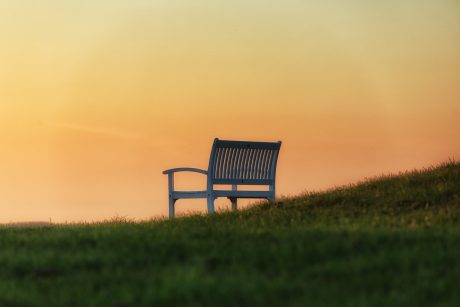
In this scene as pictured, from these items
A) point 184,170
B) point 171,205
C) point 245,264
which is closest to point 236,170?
point 184,170

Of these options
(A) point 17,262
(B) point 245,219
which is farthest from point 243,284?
→ (B) point 245,219

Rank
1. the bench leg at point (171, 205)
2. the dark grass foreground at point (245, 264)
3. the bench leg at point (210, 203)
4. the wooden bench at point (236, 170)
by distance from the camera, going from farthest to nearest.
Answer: the bench leg at point (171, 205)
the wooden bench at point (236, 170)
the bench leg at point (210, 203)
the dark grass foreground at point (245, 264)

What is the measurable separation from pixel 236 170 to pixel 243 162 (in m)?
0.26

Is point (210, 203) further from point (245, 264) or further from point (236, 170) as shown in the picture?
point (245, 264)

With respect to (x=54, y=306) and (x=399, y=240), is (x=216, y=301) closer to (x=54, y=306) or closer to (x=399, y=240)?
(x=54, y=306)

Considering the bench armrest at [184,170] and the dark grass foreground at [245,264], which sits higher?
the bench armrest at [184,170]

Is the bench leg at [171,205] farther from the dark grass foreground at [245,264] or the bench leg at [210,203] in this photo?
the dark grass foreground at [245,264]

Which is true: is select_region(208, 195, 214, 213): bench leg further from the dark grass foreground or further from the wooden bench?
the dark grass foreground

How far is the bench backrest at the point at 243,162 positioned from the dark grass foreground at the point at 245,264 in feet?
9.31

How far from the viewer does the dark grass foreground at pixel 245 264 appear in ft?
23.7

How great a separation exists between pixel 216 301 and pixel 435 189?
7616 millimetres

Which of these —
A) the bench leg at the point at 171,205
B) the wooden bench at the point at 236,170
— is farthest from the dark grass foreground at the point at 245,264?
the bench leg at the point at 171,205

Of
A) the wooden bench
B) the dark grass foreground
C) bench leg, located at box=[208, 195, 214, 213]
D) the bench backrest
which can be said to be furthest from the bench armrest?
the dark grass foreground

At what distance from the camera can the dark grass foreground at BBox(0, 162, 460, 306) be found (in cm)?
723
